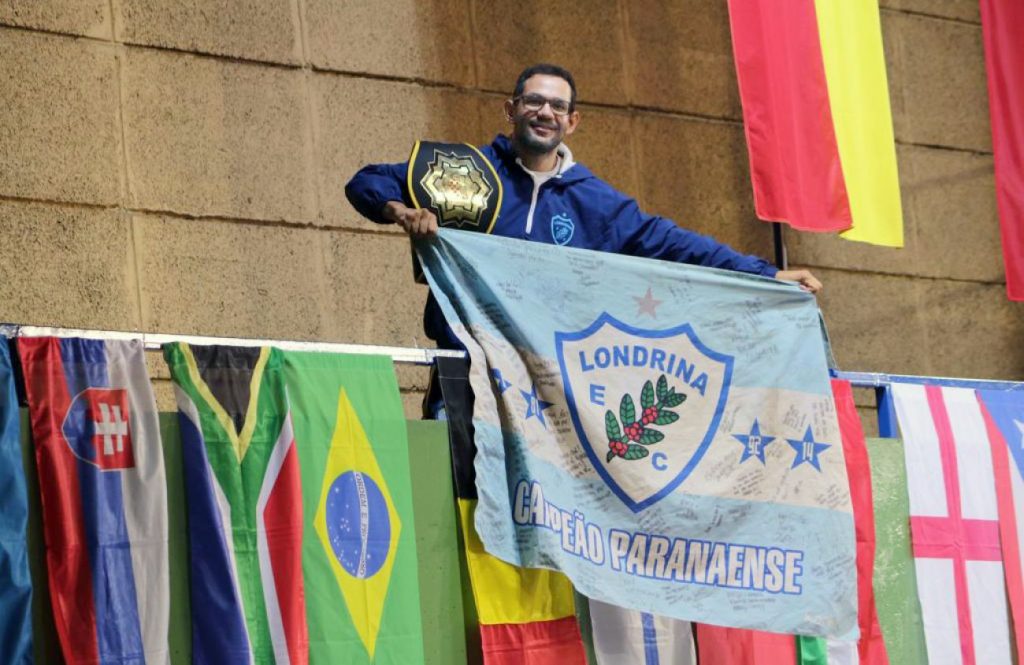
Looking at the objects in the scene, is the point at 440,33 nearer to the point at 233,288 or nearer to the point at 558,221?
the point at 233,288

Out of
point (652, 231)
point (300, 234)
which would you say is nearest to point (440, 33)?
point (300, 234)

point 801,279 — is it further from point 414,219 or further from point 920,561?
point 414,219

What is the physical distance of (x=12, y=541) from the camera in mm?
5012

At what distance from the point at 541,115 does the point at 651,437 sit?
1.31m

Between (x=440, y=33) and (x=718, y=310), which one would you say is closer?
(x=718, y=310)

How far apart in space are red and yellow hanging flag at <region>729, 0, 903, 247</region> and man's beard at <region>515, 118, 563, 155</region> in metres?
1.73

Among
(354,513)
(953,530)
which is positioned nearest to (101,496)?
(354,513)

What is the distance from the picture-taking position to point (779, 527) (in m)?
6.59

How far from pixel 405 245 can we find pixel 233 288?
1.01m

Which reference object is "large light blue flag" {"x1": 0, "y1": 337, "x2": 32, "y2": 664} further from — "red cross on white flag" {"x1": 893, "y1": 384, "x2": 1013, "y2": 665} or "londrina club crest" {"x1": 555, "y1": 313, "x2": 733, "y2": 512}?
"red cross on white flag" {"x1": 893, "y1": 384, "x2": 1013, "y2": 665}

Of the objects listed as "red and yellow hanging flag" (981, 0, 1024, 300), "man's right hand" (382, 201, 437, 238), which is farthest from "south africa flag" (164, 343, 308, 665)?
"red and yellow hanging flag" (981, 0, 1024, 300)

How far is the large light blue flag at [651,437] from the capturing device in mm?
6133

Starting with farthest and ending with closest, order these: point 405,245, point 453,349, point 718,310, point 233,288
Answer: point 405,245, point 233,288, point 718,310, point 453,349

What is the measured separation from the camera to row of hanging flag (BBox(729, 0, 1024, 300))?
27.4 feet
